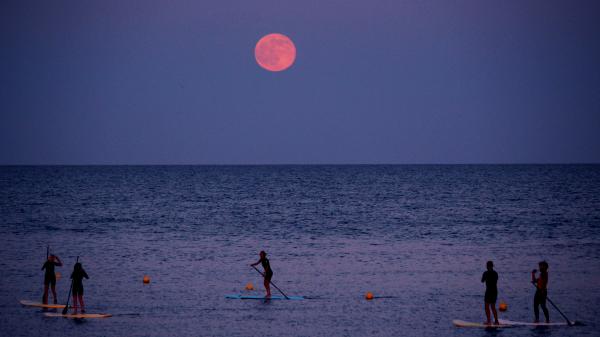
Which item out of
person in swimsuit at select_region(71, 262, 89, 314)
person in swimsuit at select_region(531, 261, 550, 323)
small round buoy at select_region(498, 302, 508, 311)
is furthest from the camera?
small round buoy at select_region(498, 302, 508, 311)

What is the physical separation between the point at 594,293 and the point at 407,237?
1820 cm

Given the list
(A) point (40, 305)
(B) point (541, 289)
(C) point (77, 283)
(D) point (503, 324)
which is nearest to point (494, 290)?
(D) point (503, 324)

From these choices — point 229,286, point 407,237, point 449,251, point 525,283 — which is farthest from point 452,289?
point 407,237

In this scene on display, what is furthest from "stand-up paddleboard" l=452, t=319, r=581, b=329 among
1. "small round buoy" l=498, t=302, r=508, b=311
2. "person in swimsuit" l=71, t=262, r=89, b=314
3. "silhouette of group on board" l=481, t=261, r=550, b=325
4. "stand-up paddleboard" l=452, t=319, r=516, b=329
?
"person in swimsuit" l=71, t=262, r=89, b=314

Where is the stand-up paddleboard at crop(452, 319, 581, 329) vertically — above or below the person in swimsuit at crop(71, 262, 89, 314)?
below

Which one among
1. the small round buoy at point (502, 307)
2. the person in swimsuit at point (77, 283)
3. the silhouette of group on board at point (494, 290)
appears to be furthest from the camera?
the small round buoy at point (502, 307)

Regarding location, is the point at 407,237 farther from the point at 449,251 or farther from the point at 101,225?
the point at 101,225

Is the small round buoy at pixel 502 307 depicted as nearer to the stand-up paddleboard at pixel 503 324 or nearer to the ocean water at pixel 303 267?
the ocean water at pixel 303 267

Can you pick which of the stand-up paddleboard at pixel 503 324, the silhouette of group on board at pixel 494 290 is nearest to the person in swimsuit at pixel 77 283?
the stand-up paddleboard at pixel 503 324

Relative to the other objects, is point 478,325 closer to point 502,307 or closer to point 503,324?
point 503,324

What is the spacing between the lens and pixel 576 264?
29406 mm

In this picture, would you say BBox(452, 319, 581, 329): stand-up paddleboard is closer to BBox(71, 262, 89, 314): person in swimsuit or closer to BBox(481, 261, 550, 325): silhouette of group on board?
BBox(481, 261, 550, 325): silhouette of group on board

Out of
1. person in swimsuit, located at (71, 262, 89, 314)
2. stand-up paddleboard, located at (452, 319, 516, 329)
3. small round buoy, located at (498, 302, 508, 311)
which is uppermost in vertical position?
person in swimsuit, located at (71, 262, 89, 314)

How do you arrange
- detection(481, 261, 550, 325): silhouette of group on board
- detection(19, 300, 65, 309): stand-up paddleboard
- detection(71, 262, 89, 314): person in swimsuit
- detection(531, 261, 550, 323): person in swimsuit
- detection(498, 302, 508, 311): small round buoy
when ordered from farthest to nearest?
detection(498, 302, 508, 311): small round buoy
detection(19, 300, 65, 309): stand-up paddleboard
detection(71, 262, 89, 314): person in swimsuit
detection(531, 261, 550, 323): person in swimsuit
detection(481, 261, 550, 325): silhouette of group on board
